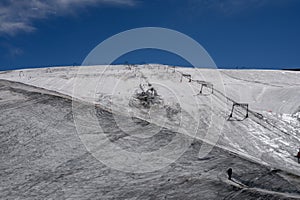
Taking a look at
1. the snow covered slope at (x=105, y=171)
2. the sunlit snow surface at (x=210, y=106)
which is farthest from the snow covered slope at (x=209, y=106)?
the snow covered slope at (x=105, y=171)

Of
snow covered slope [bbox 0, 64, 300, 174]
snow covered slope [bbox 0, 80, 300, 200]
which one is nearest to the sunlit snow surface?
snow covered slope [bbox 0, 64, 300, 174]

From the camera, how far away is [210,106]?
19.8 metres

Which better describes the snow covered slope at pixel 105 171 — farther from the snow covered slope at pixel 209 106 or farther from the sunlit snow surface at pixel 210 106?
the snow covered slope at pixel 209 106

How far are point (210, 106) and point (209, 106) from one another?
0.09 meters

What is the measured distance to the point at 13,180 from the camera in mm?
11148

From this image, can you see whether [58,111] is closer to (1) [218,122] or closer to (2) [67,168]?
(2) [67,168]

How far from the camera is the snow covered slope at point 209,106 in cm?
1508

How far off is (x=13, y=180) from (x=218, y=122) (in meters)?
9.79

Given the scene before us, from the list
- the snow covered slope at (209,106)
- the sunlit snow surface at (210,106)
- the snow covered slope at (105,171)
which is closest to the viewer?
the snow covered slope at (105,171)

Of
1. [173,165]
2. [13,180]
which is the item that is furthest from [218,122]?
[13,180]

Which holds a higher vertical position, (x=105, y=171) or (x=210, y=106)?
(x=210, y=106)

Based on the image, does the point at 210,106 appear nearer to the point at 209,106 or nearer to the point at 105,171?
the point at 209,106

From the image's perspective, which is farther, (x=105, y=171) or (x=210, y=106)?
(x=210, y=106)

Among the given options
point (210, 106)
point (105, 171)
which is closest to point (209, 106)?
point (210, 106)
